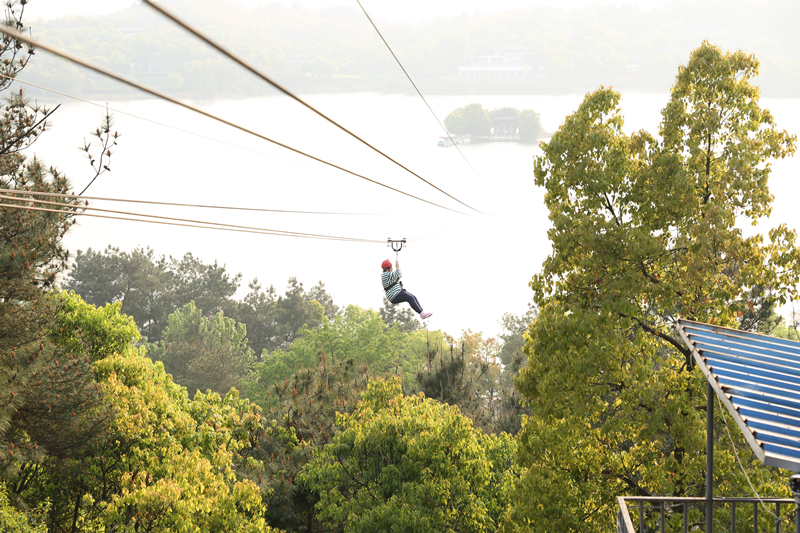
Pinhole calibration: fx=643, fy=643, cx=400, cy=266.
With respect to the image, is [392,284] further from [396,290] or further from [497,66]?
[497,66]

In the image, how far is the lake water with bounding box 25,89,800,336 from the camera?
→ 113562 millimetres

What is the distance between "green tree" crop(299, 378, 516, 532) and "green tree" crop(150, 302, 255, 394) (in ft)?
107

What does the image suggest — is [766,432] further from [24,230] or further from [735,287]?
[24,230]

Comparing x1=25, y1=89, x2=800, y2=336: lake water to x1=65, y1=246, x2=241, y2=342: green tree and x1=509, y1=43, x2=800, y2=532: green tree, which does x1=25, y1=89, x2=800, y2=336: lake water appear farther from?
x1=509, y1=43, x2=800, y2=532: green tree

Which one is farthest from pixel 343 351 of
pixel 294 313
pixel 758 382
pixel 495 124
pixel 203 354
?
pixel 495 124

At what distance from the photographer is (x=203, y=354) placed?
157 feet

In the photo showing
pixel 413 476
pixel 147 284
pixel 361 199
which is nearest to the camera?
pixel 413 476

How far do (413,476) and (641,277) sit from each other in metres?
7.42

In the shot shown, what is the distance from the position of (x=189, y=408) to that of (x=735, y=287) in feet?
52.5

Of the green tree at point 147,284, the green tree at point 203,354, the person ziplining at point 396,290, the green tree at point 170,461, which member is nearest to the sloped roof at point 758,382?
the person ziplining at point 396,290

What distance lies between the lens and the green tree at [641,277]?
35.2ft

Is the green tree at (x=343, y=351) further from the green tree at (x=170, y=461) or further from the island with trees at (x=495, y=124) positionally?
the island with trees at (x=495, y=124)

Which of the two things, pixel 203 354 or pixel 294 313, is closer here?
pixel 203 354

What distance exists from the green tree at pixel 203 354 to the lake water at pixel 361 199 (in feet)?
146
